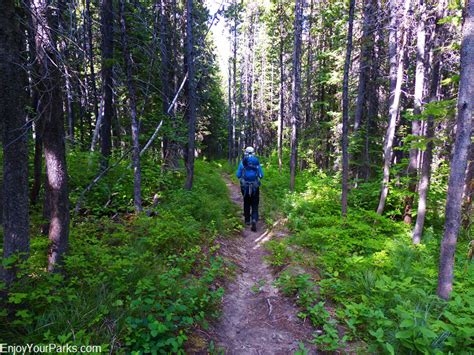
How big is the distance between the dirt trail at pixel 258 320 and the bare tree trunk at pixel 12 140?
9.43ft

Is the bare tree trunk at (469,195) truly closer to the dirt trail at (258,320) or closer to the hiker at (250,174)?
the hiker at (250,174)

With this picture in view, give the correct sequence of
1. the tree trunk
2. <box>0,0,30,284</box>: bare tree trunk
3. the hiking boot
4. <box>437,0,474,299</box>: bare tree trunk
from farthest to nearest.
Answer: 1. the hiking boot
2. the tree trunk
3. <box>437,0,474,299</box>: bare tree trunk
4. <box>0,0,30,284</box>: bare tree trunk

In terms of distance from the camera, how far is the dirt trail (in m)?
3.58

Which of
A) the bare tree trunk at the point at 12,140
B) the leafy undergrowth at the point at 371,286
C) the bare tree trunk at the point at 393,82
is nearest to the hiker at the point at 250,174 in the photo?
the leafy undergrowth at the point at 371,286

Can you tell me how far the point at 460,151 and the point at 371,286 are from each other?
260 cm

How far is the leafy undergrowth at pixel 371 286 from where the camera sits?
306 centimetres

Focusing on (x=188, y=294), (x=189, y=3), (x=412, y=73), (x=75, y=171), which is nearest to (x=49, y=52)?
(x=188, y=294)

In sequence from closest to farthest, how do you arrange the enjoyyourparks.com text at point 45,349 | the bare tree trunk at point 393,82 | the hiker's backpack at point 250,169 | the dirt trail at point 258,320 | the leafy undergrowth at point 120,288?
the enjoyyourparks.com text at point 45,349, the leafy undergrowth at point 120,288, the dirt trail at point 258,320, the hiker's backpack at point 250,169, the bare tree trunk at point 393,82

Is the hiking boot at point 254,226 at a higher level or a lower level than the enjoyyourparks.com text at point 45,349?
lower

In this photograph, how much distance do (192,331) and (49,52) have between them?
4.23 metres

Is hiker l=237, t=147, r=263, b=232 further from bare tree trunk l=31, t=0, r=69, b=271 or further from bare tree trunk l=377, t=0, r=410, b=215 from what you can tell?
bare tree trunk l=377, t=0, r=410, b=215

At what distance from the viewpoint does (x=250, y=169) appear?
8156 mm

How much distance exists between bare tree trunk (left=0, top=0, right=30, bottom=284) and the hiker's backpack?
18.5ft

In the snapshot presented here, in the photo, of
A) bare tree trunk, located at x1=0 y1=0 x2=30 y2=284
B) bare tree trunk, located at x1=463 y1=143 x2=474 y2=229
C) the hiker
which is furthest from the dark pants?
bare tree trunk, located at x1=463 y1=143 x2=474 y2=229
